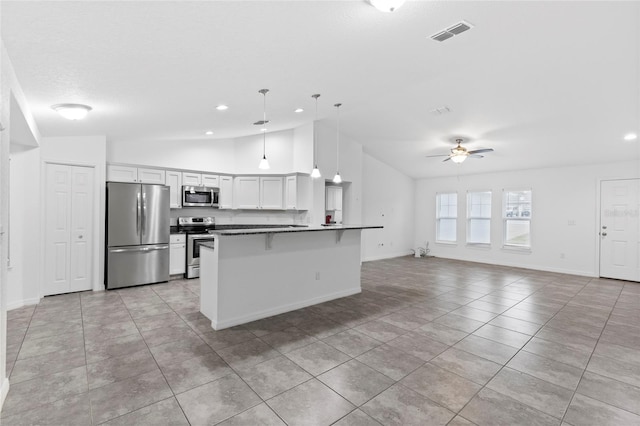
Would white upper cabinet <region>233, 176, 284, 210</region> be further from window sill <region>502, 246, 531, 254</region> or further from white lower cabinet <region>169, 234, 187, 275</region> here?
window sill <region>502, 246, 531, 254</region>

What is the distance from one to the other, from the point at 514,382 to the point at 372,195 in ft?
21.6

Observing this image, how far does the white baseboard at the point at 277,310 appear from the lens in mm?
3598

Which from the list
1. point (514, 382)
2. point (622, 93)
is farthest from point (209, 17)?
point (622, 93)

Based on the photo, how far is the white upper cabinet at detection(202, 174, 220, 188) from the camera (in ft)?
21.6

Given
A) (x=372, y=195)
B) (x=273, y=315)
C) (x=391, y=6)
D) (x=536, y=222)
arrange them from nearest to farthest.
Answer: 1. (x=391, y=6)
2. (x=273, y=315)
3. (x=536, y=222)
4. (x=372, y=195)

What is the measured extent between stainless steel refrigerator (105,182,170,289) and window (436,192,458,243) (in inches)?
296

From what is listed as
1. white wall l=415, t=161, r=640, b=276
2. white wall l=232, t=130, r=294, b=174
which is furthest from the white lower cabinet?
white wall l=415, t=161, r=640, b=276

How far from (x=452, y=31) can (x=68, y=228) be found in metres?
5.86

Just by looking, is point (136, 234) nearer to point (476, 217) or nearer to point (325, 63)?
point (325, 63)

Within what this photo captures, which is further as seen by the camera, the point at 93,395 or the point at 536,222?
the point at 536,222

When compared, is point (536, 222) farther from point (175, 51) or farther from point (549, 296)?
point (175, 51)

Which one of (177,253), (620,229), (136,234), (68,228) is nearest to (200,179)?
(177,253)

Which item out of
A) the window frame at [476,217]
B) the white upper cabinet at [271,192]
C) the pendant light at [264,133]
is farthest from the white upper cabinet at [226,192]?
the window frame at [476,217]

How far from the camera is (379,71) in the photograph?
3.50 metres
